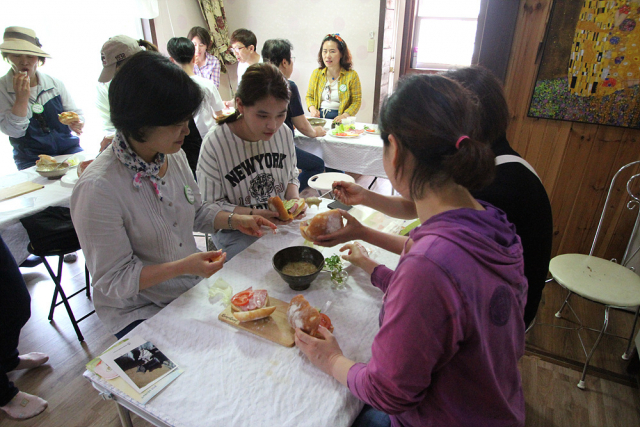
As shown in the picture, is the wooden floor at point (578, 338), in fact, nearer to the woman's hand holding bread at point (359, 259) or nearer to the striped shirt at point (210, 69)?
the woman's hand holding bread at point (359, 259)

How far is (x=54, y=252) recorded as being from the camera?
80.2 inches

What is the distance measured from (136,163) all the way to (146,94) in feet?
0.91

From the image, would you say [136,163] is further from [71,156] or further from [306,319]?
[71,156]

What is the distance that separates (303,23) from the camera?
535cm

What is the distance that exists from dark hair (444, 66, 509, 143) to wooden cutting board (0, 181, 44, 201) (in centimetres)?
245

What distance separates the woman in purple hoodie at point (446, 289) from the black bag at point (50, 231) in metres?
1.96

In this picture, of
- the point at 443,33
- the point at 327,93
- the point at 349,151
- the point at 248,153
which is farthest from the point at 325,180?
the point at 443,33

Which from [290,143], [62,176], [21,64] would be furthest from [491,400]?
[21,64]

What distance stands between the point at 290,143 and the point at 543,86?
5.79ft

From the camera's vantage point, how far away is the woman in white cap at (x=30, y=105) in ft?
7.88

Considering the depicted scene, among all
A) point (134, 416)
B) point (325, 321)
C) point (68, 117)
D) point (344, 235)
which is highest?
point (68, 117)

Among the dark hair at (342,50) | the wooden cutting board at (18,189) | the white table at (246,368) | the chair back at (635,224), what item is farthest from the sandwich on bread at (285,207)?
the dark hair at (342,50)

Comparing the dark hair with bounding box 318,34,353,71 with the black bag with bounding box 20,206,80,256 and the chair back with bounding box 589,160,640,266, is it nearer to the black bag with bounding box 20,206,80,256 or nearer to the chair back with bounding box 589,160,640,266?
the chair back with bounding box 589,160,640,266

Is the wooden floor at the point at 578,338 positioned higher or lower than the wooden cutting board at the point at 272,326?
lower
